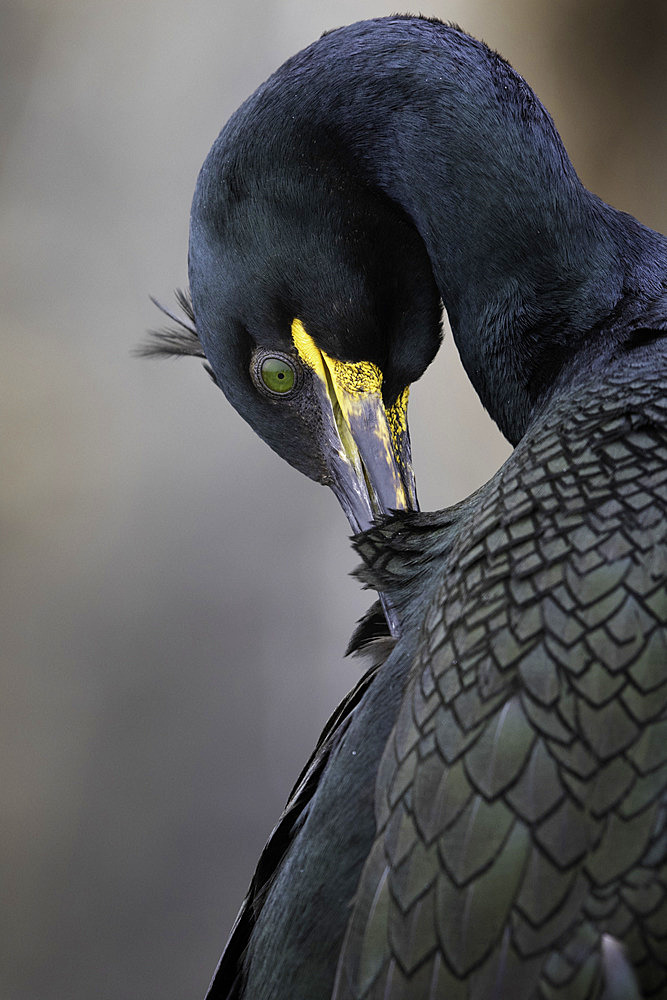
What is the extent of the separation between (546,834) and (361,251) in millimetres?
643

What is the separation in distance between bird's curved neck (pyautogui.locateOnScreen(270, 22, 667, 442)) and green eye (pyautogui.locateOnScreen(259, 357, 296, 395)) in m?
0.18

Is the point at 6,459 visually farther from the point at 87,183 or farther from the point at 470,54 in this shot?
the point at 470,54

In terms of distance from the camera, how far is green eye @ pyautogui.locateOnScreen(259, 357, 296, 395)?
3.49 feet

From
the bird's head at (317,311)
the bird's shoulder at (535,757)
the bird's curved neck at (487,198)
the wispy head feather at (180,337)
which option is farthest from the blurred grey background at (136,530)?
the bird's shoulder at (535,757)

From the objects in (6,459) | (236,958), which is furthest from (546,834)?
(6,459)

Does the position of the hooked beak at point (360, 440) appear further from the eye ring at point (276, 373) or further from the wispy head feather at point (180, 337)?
the wispy head feather at point (180, 337)

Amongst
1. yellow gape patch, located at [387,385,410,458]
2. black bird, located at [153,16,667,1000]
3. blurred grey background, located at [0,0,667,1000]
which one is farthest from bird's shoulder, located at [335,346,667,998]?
blurred grey background, located at [0,0,667,1000]

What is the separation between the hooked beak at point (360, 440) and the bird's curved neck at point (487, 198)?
11 centimetres

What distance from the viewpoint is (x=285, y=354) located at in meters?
1.06

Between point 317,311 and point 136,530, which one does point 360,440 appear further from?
point 136,530

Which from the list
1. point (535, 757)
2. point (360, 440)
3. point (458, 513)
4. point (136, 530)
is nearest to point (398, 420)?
point (360, 440)

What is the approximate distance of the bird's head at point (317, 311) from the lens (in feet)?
3.34

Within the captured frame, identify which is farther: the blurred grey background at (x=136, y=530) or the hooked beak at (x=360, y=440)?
the blurred grey background at (x=136, y=530)

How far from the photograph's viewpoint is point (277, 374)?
1.07 meters
